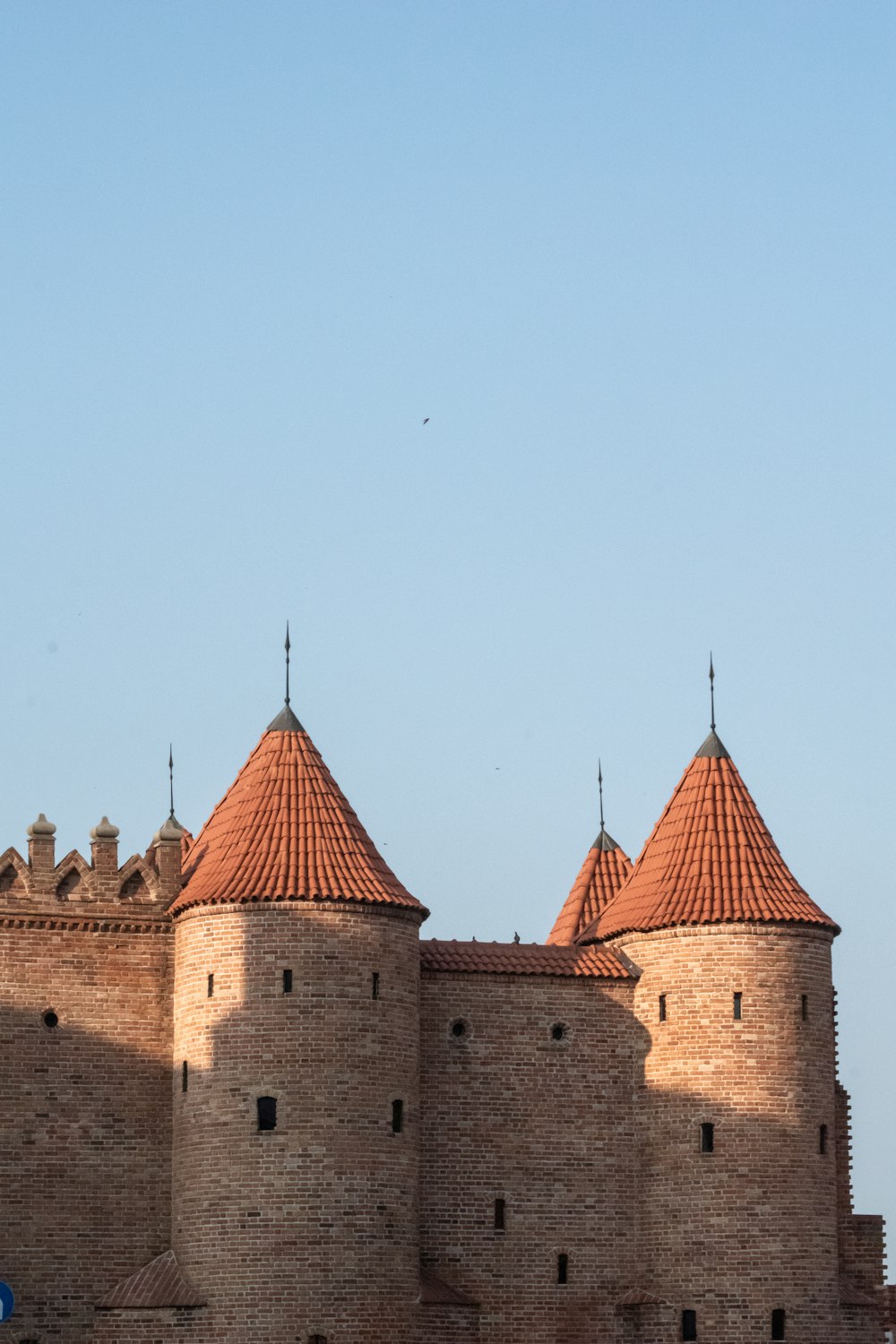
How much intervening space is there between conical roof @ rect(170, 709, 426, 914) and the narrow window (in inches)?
117

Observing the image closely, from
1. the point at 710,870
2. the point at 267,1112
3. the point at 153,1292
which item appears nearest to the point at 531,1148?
the point at 267,1112

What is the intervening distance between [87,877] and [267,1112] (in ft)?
16.2

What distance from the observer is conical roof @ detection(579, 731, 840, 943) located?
4488cm

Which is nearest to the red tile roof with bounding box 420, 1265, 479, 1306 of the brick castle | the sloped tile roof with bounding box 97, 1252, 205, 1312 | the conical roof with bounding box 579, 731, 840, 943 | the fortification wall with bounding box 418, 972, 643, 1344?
the brick castle

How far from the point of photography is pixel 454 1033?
147 feet

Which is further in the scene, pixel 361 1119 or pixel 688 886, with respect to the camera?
pixel 688 886

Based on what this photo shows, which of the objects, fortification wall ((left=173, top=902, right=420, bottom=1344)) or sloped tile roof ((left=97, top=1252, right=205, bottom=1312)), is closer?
fortification wall ((left=173, top=902, right=420, bottom=1344))

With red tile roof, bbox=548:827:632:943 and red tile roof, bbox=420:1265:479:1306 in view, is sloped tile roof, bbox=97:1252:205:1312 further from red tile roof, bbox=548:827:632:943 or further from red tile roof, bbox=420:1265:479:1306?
red tile roof, bbox=548:827:632:943

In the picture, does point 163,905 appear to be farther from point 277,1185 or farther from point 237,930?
point 277,1185

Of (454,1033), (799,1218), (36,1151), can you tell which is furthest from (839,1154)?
(36,1151)

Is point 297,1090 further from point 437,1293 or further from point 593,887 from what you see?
point 593,887

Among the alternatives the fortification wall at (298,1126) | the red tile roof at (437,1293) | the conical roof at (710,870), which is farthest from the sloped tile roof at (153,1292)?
the conical roof at (710,870)

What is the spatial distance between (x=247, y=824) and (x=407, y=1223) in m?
6.62

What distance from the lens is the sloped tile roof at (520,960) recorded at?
44875 millimetres
